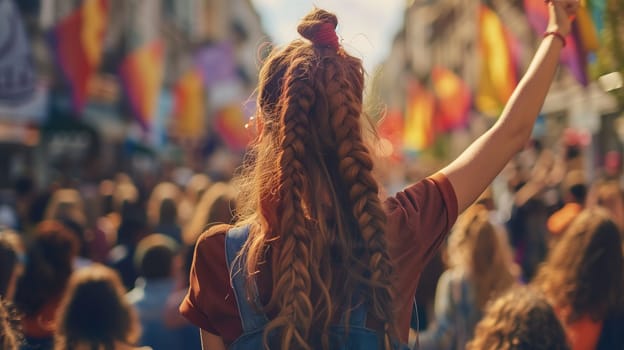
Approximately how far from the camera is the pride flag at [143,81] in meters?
16.3

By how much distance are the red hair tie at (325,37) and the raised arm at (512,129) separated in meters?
0.39

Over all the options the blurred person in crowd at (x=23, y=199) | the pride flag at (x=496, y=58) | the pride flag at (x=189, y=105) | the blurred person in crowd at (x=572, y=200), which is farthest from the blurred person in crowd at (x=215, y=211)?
the pride flag at (x=189, y=105)

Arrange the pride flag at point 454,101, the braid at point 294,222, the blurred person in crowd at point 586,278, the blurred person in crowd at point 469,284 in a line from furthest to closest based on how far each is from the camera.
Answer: the pride flag at point 454,101, the blurred person in crowd at point 469,284, the blurred person in crowd at point 586,278, the braid at point 294,222

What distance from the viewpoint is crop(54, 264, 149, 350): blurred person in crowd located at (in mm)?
3627

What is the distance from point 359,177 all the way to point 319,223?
13 centimetres

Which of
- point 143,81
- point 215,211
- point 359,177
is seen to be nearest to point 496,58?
point 143,81

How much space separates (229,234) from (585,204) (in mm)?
5815

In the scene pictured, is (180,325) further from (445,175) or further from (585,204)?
(585,204)

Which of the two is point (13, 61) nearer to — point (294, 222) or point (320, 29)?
point (320, 29)

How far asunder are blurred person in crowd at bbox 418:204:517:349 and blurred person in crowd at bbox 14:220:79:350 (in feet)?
6.10

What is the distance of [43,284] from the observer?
438cm

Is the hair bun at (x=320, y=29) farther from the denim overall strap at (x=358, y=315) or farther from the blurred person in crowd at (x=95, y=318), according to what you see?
the blurred person in crowd at (x=95, y=318)

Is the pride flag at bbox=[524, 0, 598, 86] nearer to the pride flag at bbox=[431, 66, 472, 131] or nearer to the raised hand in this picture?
the raised hand

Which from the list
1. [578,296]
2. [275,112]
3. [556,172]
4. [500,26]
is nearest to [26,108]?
[556,172]
